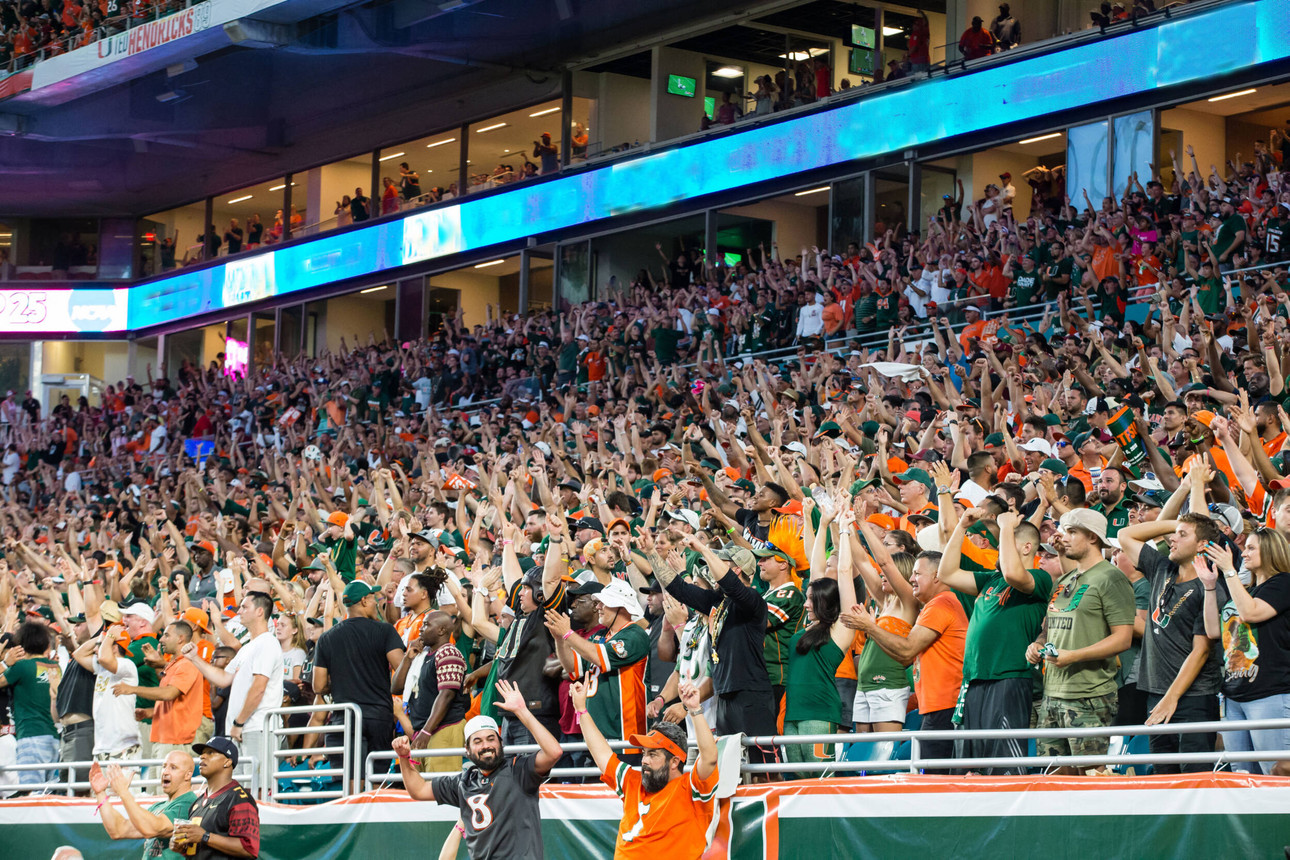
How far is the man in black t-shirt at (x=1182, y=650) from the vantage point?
7.21 m

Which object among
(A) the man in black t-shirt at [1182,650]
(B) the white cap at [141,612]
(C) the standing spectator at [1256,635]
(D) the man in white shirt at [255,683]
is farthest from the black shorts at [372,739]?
(C) the standing spectator at [1256,635]

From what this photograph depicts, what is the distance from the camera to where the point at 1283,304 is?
14242mm

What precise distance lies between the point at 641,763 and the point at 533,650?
4.00ft

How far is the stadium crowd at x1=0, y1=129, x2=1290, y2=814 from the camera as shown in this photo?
25.4 ft

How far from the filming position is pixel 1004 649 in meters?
7.75

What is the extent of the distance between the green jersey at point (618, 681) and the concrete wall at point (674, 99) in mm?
19540

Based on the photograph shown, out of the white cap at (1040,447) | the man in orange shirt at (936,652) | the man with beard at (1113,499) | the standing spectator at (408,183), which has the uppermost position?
the standing spectator at (408,183)

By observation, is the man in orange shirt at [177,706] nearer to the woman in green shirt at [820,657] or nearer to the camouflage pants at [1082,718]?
the woman in green shirt at [820,657]

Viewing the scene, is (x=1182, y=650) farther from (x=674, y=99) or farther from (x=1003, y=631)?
(x=674, y=99)

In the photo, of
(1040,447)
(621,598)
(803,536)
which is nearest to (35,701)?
(621,598)

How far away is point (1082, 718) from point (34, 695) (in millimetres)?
8529

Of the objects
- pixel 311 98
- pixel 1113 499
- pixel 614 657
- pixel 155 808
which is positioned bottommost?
pixel 155 808

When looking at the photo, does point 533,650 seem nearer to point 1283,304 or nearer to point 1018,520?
point 1018,520

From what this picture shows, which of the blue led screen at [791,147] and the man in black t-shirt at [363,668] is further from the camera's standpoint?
the blue led screen at [791,147]
